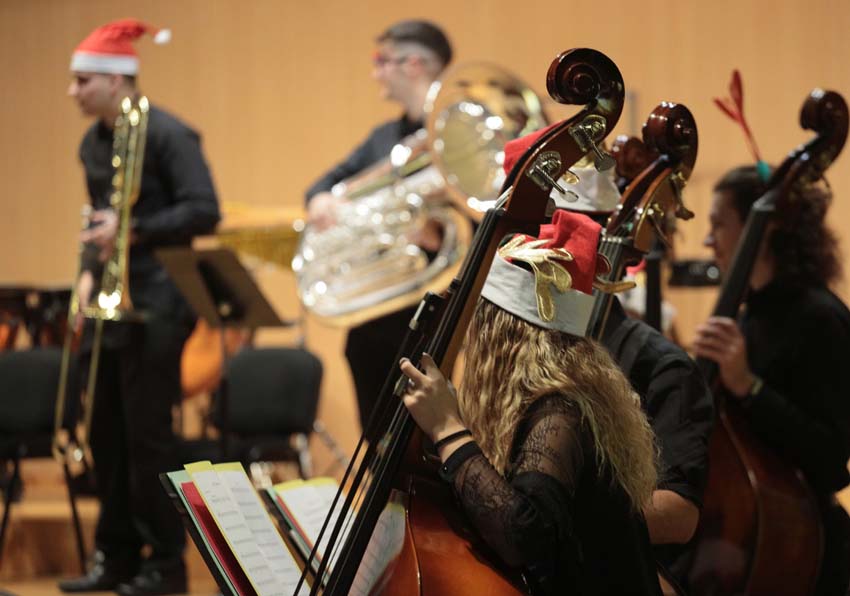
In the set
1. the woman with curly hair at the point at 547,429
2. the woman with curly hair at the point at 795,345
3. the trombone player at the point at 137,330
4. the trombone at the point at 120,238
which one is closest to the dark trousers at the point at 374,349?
the trombone player at the point at 137,330

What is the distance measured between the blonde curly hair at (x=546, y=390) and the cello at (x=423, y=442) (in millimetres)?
89

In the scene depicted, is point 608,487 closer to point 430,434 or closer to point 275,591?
point 430,434

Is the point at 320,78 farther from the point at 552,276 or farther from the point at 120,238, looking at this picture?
the point at 552,276

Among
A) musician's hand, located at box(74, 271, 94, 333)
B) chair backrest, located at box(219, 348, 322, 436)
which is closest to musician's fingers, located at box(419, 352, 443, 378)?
musician's hand, located at box(74, 271, 94, 333)

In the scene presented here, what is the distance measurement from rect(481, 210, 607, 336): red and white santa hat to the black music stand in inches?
86.2

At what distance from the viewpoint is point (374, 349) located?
13.4ft

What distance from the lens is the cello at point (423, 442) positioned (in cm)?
171

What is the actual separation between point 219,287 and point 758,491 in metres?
2.06

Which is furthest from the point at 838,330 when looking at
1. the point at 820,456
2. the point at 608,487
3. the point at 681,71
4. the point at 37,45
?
the point at 37,45

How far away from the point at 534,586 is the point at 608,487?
18cm

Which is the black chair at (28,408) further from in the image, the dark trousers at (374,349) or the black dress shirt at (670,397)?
A: the black dress shirt at (670,397)

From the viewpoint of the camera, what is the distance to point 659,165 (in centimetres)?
221

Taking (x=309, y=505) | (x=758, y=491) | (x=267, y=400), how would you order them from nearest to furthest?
(x=309, y=505) → (x=758, y=491) → (x=267, y=400)

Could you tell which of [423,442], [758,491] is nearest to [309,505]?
[423,442]
